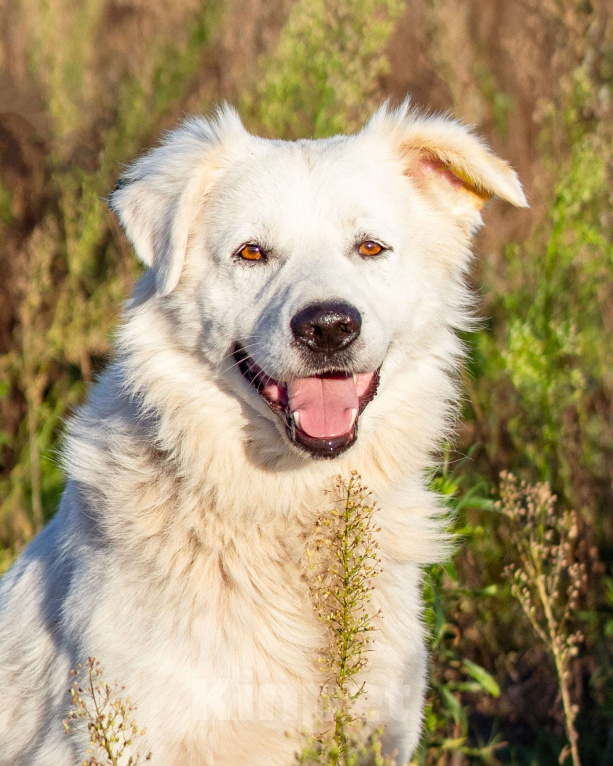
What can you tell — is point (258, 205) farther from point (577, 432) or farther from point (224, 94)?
point (224, 94)

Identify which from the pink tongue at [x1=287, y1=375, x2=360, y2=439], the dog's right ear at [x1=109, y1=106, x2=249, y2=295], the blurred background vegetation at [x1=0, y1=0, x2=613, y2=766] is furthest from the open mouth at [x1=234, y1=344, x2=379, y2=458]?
the blurred background vegetation at [x1=0, y1=0, x2=613, y2=766]

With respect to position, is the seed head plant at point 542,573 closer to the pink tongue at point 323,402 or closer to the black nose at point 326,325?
the pink tongue at point 323,402

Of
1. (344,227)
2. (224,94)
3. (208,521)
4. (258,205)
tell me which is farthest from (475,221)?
(224,94)

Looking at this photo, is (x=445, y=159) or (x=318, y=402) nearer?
(x=318, y=402)

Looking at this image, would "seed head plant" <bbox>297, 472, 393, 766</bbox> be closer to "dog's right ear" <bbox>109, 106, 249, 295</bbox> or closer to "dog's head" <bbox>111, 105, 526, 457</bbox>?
"dog's head" <bbox>111, 105, 526, 457</bbox>

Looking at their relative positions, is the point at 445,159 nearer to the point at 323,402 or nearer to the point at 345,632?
the point at 323,402

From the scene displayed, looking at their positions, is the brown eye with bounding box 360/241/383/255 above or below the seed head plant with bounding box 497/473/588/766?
above

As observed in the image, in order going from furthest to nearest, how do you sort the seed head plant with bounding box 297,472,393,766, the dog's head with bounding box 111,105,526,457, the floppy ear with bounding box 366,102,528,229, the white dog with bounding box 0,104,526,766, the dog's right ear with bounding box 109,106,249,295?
the floppy ear with bounding box 366,102,528,229 < the dog's right ear with bounding box 109,106,249,295 < the dog's head with bounding box 111,105,526,457 < the white dog with bounding box 0,104,526,766 < the seed head plant with bounding box 297,472,393,766

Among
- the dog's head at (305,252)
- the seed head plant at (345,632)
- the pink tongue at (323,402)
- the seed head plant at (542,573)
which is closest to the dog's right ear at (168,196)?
the dog's head at (305,252)

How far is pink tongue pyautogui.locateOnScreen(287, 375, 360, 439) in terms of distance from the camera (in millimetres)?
2588

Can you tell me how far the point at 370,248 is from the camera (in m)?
2.75

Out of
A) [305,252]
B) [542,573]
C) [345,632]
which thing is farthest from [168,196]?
[542,573]

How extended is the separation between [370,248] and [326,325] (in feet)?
1.38

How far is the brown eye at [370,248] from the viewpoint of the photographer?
9.00 ft
